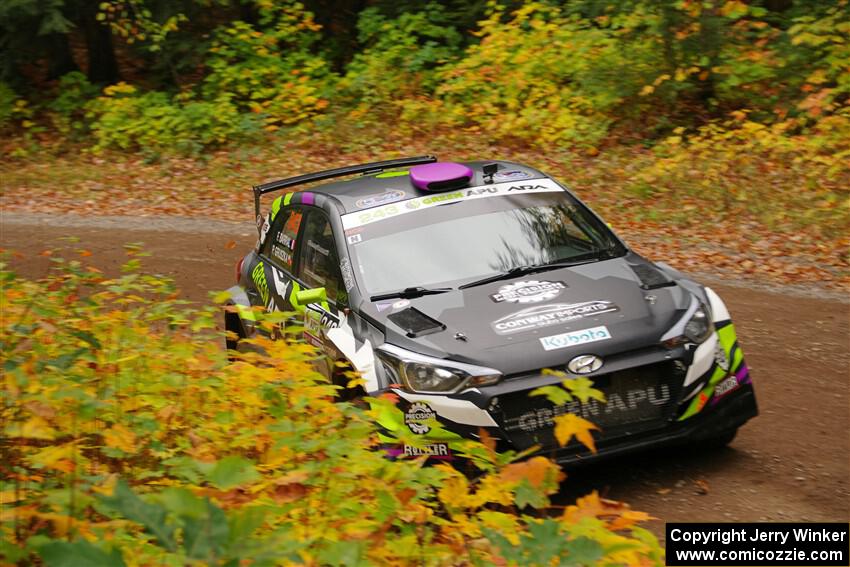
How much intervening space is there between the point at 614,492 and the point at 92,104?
16354 mm

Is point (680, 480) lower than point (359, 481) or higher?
lower

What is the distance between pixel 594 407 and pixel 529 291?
90 cm

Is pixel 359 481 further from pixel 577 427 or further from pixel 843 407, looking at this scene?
pixel 843 407

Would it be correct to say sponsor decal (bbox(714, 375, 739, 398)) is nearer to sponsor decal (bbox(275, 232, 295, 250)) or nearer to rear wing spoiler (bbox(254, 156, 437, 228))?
rear wing spoiler (bbox(254, 156, 437, 228))

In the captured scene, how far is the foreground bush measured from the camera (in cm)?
266

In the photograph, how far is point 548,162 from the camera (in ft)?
49.9

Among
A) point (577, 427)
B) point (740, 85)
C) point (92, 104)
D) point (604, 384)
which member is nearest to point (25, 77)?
point (92, 104)

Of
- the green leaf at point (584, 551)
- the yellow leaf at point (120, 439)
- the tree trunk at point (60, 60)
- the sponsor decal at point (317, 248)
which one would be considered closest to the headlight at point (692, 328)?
the sponsor decal at point (317, 248)

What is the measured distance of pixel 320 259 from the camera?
267 inches

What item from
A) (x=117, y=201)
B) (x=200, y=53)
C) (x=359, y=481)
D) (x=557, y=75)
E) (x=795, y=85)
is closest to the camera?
(x=359, y=481)

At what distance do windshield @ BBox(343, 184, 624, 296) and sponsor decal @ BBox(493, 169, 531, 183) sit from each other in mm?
237

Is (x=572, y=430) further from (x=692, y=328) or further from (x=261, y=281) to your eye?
(x=261, y=281)

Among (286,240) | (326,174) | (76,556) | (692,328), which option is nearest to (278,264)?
(286,240)

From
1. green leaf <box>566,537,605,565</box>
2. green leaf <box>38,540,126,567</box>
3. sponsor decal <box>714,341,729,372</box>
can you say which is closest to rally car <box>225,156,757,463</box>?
sponsor decal <box>714,341,729,372</box>
